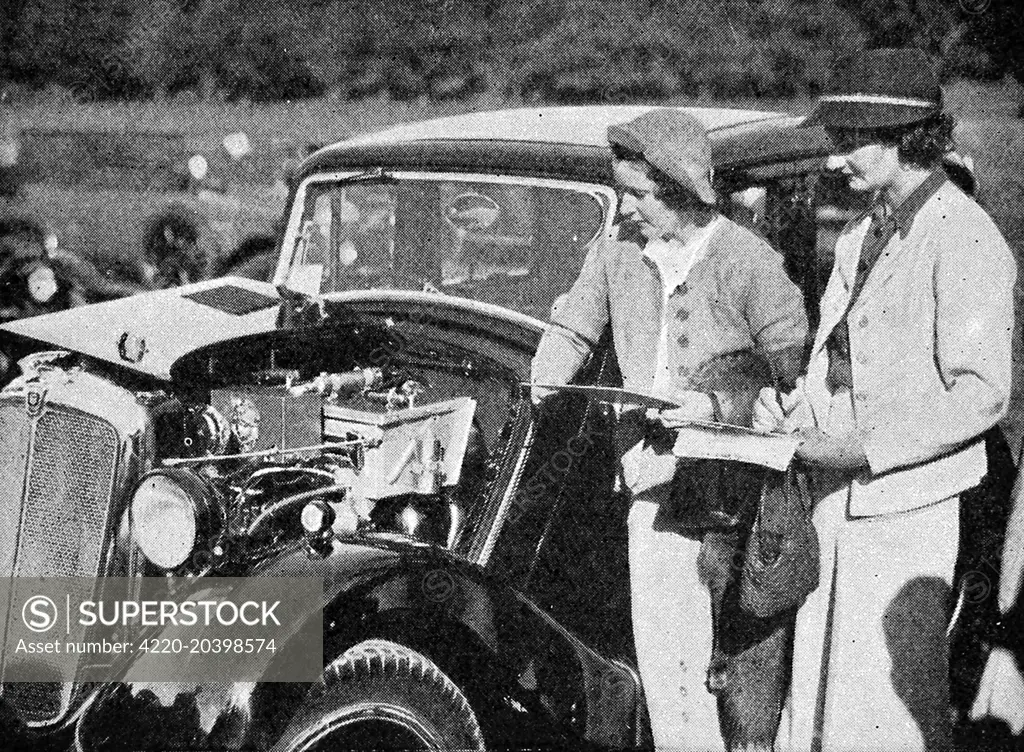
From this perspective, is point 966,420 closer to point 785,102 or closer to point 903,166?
point 903,166

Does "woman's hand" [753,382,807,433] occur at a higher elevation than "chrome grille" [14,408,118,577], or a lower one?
higher

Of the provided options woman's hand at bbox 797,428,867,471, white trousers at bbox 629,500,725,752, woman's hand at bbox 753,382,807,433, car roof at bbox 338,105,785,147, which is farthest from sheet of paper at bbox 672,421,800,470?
car roof at bbox 338,105,785,147

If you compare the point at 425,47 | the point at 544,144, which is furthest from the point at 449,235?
the point at 425,47

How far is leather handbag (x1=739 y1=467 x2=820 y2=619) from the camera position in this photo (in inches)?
78.4

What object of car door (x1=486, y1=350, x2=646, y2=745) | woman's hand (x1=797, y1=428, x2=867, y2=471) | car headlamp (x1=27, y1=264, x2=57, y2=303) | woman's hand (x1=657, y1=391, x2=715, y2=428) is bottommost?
car door (x1=486, y1=350, x2=646, y2=745)

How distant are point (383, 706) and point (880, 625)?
1.08 meters

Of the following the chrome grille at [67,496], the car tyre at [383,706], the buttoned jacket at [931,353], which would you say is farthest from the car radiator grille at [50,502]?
the buttoned jacket at [931,353]

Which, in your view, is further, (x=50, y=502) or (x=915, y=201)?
(x=50, y=502)

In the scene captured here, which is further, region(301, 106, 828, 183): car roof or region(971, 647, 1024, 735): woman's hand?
region(301, 106, 828, 183): car roof

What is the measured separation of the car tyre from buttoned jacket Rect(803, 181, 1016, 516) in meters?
0.99

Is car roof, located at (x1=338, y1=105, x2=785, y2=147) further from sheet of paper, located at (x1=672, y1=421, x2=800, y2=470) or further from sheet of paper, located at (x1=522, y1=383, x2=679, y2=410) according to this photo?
sheet of paper, located at (x1=672, y1=421, x2=800, y2=470)

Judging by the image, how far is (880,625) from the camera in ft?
6.70

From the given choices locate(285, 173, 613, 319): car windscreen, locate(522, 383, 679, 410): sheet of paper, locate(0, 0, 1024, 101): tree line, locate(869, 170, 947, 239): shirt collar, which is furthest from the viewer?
locate(0, 0, 1024, 101): tree line

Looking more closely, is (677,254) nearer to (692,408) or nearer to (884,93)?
(692,408)
